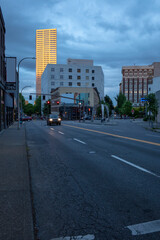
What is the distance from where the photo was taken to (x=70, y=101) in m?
92.4

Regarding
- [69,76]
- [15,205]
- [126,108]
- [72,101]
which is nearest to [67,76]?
[69,76]

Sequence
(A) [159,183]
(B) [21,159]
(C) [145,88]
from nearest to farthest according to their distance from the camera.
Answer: (A) [159,183] → (B) [21,159] → (C) [145,88]

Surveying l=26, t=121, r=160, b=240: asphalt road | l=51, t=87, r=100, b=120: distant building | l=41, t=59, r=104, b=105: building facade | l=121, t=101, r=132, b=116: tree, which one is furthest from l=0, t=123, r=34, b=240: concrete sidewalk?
l=121, t=101, r=132, b=116: tree

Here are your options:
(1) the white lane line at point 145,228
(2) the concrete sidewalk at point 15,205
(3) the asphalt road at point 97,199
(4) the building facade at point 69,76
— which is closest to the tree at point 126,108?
(4) the building facade at point 69,76

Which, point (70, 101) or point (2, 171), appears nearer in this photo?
point (2, 171)

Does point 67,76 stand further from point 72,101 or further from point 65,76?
point 72,101

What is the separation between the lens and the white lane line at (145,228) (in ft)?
11.2

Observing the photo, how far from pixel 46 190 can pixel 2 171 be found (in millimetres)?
2137

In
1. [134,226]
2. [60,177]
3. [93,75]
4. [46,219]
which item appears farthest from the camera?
[93,75]

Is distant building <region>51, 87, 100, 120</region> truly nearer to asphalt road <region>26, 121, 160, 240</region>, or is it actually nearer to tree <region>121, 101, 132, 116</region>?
tree <region>121, 101, 132, 116</region>

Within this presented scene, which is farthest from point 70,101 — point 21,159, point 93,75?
point 21,159

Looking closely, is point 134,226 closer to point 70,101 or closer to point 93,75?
point 70,101

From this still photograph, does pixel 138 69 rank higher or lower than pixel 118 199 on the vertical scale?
higher

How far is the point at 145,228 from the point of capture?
3523 millimetres
